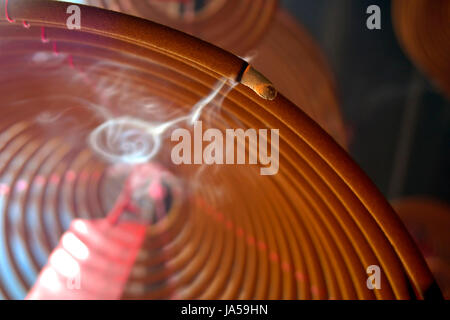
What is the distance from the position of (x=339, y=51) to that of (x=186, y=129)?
270 centimetres

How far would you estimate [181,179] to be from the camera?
5.35ft

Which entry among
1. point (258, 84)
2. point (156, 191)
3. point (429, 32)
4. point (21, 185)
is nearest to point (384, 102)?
point (429, 32)

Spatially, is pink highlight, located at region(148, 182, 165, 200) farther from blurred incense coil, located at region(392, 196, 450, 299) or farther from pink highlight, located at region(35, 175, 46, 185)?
blurred incense coil, located at region(392, 196, 450, 299)

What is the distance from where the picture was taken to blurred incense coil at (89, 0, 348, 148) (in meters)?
1.34

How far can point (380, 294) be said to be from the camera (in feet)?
1.64

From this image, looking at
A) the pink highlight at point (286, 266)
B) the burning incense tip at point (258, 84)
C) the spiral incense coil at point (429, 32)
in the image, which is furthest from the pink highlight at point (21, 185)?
the spiral incense coil at point (429, 32)

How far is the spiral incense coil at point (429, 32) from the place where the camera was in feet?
4.90

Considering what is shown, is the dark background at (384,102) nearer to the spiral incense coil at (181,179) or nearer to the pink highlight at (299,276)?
the spiral incense coil at (181,179)

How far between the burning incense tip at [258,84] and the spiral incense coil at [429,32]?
48.9 inches

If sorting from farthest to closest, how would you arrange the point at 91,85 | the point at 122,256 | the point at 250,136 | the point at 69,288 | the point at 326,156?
the point at 122,256
the point at 69,288
the point at 91,85
the point at 250,136
the point at 326,156

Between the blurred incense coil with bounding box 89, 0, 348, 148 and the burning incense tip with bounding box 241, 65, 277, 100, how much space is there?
33.9 inches

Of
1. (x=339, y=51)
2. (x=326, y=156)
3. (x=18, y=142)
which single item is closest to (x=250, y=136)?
(x=326, y=156)

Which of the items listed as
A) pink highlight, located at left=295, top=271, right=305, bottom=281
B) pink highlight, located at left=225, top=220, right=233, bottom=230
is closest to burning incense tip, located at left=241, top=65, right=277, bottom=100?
pink highlight, located at left=295, top=271, right=305, bottom=281

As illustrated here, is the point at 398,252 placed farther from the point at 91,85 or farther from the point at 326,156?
the point at 91,85
